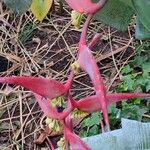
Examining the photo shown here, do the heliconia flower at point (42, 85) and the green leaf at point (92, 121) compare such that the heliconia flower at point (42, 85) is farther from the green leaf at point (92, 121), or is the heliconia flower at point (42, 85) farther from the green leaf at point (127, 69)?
the green leaf at point (127, 69)

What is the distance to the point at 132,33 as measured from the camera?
1738 mm

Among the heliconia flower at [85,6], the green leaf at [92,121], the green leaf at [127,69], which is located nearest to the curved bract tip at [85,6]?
the heliconia flower at [85,6]

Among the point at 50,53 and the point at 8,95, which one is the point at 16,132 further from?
the point at 50,53

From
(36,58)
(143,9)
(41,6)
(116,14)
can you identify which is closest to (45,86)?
(143,9)

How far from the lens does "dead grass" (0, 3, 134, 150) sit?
5.15 ft

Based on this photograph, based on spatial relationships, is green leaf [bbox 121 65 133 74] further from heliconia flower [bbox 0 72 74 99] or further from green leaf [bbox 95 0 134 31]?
heliconia flower [bbox 0 72 74 99]

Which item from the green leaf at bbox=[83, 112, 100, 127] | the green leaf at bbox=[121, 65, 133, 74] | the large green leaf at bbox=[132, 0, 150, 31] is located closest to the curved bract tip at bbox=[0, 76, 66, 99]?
the large green leaf at bbox=[132, 0, 150, 31]

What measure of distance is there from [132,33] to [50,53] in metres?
0.29

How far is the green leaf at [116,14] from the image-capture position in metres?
0.60

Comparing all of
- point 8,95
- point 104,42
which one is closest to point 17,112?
point 8,95

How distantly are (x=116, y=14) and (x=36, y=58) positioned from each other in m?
1.16

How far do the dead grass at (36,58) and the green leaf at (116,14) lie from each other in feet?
3.08

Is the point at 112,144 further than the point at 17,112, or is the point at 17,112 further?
the point at 17,112

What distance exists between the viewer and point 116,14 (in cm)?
60
